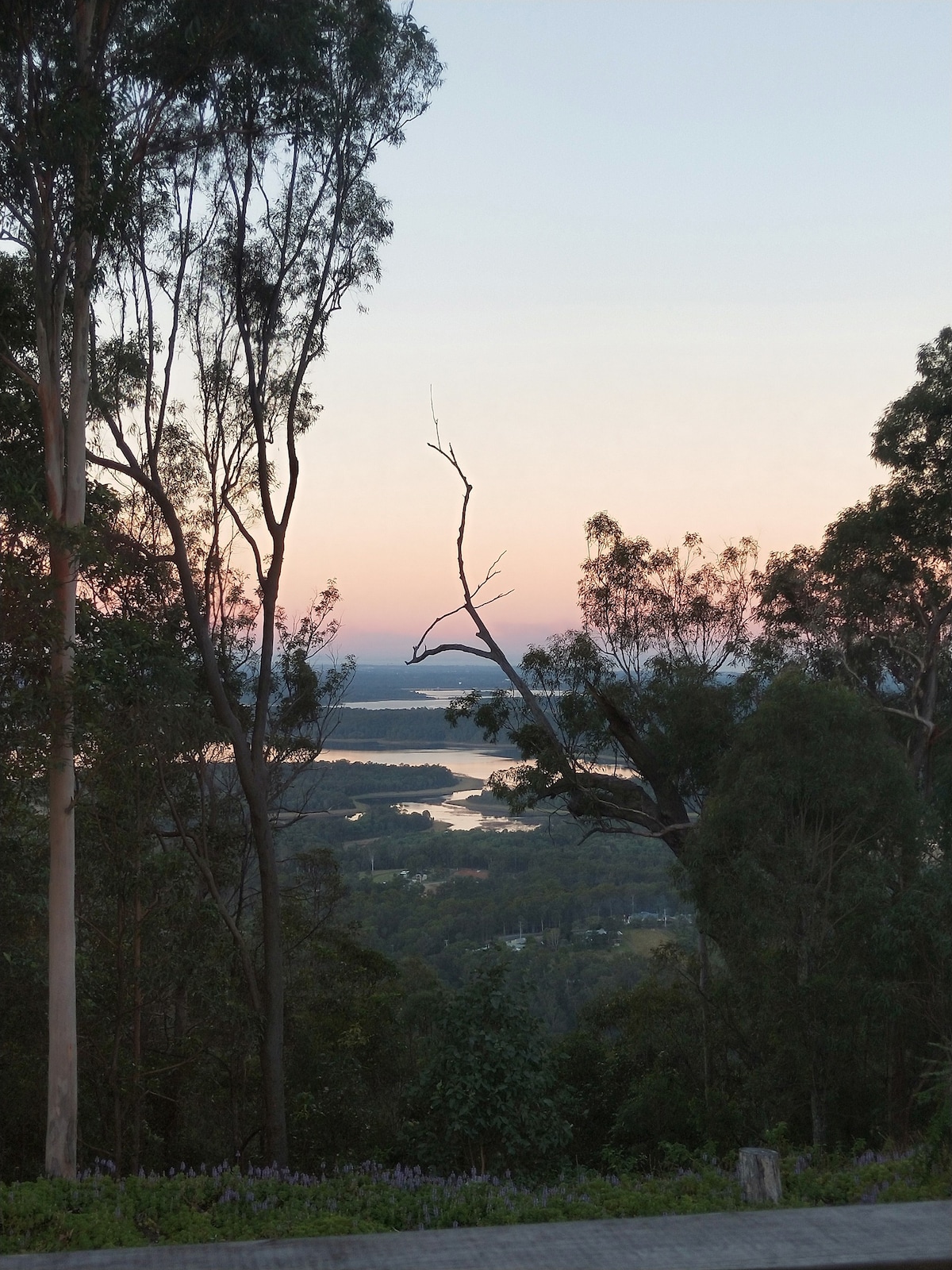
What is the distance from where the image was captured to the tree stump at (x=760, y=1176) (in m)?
2.80

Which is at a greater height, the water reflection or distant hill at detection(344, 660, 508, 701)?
distant hill at detection(344, 660, 508, 701)

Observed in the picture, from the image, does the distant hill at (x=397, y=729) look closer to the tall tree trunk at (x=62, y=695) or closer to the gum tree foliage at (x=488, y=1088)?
the gum tree foliage at (x=488, y=1088)

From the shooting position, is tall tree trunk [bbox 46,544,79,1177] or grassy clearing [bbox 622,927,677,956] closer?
tall tree trunk [bbox 46,544,79,1177]

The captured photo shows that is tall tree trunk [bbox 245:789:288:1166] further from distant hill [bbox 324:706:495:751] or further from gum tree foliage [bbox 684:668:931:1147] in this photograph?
distant hill [bbox 324:706:495:751]

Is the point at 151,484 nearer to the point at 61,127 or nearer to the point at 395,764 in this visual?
the point at 61,127

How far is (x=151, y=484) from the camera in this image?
11328 millimetres

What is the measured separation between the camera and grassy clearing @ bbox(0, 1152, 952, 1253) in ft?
7.67

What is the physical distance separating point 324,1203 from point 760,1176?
165 cm

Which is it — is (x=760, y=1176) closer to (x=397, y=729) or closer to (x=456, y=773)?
(x=397, y=729)

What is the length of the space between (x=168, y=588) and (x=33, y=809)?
9.76 ft

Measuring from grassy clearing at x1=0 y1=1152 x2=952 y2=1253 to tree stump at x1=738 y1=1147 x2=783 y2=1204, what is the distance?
10 cm

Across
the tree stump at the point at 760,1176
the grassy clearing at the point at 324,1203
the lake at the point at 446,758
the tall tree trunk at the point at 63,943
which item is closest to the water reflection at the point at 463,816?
the lake at the point at 446,758

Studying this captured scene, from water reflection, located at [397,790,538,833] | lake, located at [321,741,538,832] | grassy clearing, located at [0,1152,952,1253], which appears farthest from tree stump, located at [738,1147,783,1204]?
water reflection, located at [397,790,538,833]

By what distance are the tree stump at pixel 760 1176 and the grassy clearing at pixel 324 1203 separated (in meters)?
0.10
